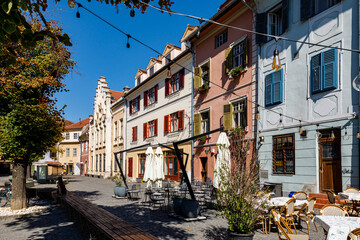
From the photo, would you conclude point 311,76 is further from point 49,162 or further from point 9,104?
point 49,162

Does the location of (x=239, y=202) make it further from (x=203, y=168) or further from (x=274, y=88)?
(x=203, y=168)

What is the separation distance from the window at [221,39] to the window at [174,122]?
593 centimetres

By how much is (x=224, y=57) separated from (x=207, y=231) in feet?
39.4

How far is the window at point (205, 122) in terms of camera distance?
19.0m

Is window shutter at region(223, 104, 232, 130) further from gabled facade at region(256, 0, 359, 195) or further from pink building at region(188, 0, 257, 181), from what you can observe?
gabled facade at region(256, 0, 359, 195)

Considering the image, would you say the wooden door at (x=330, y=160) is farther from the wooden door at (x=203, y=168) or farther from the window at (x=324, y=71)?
the wooden door at (x=203, y=168)

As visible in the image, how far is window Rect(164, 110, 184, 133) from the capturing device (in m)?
22.0

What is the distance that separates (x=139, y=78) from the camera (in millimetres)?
32594

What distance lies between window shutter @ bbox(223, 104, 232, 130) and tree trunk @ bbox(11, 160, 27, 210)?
1029 cm

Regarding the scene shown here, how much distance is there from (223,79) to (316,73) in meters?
6.59

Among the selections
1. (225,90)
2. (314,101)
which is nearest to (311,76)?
(314,101)

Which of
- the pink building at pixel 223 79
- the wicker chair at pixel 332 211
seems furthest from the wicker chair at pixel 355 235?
the pink building at pixel 223 79

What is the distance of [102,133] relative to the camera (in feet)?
139

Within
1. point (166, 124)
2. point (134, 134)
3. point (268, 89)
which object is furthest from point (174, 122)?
point (268, 89)
